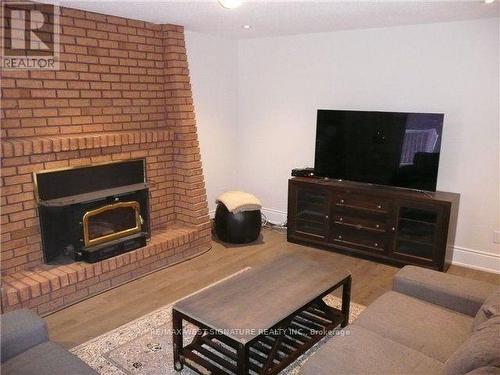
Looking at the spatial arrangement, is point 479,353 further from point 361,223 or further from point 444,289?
point 361,223

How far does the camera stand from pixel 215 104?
4.76m

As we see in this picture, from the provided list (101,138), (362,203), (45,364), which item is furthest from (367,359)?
(101,138)

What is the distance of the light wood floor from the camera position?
277cm

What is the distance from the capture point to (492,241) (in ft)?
11.8

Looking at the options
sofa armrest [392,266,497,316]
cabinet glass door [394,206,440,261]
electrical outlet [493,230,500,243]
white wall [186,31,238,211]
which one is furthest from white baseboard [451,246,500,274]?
white wall [186,31,238,211]

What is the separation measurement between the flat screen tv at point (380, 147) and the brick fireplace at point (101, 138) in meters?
1.35

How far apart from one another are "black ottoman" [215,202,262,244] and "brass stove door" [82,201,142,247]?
38.0 inches

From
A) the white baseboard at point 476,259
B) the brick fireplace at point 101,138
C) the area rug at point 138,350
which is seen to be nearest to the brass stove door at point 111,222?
the brick fireplace at point 101,138

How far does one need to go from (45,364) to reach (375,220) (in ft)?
9.74

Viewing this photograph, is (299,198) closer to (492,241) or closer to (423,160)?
(423,160)

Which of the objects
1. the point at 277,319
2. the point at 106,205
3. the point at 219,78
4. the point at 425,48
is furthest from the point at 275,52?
the point at 277,319

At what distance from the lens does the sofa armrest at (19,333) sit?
1.78 meters

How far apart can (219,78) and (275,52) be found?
0.72 m

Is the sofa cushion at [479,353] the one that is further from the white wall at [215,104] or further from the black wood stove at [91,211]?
the white wall at [215,104]
